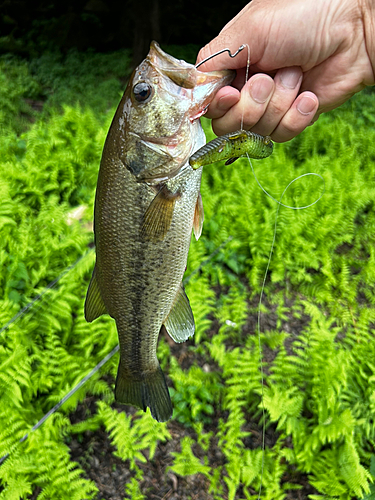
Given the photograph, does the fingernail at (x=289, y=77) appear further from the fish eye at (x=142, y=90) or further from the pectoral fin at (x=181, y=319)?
the pectoral fin at (x=181, y=319)

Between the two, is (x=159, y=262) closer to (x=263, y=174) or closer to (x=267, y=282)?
(x=267, y=282)

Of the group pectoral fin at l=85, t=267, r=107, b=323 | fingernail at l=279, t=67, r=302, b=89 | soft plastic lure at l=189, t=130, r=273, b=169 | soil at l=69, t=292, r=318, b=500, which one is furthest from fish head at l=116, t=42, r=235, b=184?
soil at l=69, t=292, r=318, b=500

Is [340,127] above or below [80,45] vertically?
below

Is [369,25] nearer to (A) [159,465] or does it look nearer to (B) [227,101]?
(B) [227,101]

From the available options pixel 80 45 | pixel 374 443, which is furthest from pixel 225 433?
pixel 80 45

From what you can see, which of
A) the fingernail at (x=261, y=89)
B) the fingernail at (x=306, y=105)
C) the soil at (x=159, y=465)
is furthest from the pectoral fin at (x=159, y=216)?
the soil at (x=159, y=465)

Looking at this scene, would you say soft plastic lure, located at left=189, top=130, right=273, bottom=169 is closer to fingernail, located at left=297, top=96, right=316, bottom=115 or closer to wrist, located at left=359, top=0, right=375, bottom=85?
fingernail, located at left=297, top=96, right=316, bottom=115
